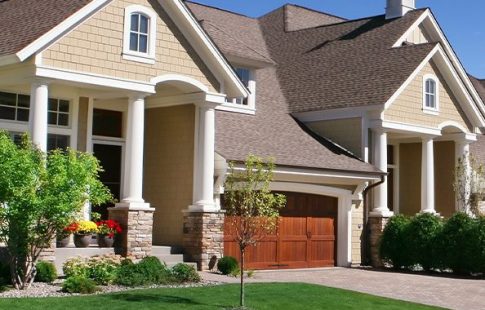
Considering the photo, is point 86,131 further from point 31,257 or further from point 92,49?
point 31,257

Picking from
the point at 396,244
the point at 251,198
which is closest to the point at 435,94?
the point at 396,244

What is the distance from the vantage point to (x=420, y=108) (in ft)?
89.9

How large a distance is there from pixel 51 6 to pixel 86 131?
3.53 meters

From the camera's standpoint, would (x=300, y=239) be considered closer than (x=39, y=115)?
No

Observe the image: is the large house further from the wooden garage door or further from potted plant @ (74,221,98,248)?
potted plant @ (74,221,98,248)

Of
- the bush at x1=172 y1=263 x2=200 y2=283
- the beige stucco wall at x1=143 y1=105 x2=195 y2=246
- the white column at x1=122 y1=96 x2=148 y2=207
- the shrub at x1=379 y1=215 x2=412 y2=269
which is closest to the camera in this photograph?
the bush at x1=172 y1=263 x2=200 y2=283

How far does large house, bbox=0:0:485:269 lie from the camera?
1920 centimetres

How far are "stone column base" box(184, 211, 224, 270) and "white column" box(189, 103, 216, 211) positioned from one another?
0.23 m

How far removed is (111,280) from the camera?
1670cm

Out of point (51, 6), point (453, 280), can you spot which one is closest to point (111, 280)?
point (51, 6)

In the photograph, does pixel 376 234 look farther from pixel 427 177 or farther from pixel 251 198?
pixel 251 198

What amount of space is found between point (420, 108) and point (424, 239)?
17.3 ft

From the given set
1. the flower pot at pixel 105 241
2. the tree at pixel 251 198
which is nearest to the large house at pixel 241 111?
the flower pot at pixel 105 241

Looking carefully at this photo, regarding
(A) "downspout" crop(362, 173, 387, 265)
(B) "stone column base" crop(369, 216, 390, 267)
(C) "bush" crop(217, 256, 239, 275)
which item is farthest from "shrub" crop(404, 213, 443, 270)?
(C) "bush" crop(217, 256, 239, 275)
